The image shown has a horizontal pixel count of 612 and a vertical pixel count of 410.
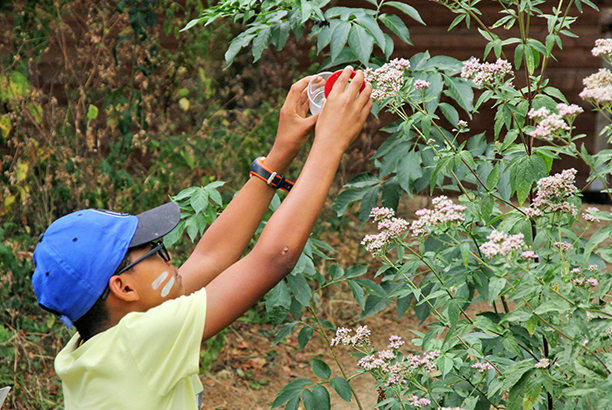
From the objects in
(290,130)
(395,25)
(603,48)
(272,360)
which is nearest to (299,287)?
(290,130)

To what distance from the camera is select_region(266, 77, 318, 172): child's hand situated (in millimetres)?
1911

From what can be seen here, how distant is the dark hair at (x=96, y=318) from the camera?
5.37 ft

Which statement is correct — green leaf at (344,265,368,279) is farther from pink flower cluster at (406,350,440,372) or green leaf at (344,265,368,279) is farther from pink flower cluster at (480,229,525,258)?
pink flower cluster at (480,229,525,258)

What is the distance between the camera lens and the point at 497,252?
4.94ft

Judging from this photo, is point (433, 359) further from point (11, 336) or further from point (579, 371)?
point (11, 336)

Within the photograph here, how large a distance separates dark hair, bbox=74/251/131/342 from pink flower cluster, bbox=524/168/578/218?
41.4 inches

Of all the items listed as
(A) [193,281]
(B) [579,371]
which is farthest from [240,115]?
(B) [579,371]

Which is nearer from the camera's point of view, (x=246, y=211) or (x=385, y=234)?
(x=246, y=211)

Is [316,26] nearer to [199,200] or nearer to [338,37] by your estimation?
[338,37]

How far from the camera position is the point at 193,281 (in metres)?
1.95

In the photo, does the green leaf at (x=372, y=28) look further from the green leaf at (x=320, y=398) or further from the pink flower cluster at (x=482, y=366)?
the green leaf at (x=320, y=398)

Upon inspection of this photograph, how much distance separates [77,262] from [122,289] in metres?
0.12

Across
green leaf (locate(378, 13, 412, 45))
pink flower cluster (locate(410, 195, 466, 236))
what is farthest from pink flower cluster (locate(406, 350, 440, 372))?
green leaf (locate(378, 13, 412, 45))

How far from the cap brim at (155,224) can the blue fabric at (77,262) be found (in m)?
0.03
